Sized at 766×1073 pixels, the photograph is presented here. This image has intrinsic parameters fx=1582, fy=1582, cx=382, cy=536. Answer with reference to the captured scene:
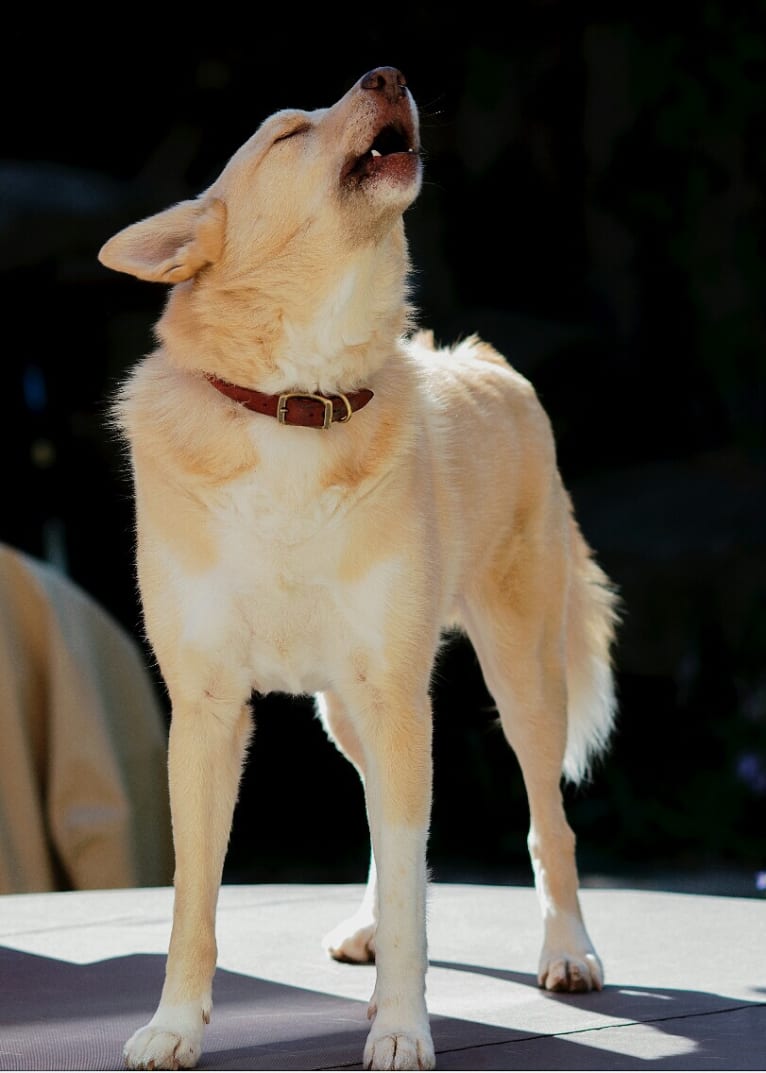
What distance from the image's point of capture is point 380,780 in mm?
2434

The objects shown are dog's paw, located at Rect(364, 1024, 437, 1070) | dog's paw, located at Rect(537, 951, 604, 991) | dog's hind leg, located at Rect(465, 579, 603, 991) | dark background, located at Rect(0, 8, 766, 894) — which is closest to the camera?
dog's paw, located at Rect(364, 1024, 437, 1070)

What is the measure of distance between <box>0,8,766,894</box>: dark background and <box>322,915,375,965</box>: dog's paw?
3913mm

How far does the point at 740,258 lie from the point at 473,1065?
6.32 m

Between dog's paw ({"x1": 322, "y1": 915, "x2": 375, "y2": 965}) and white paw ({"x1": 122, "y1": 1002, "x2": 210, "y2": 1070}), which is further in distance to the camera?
dog's paw ({"x1": 322, "y1": 915, "x2": 375, "y2": 965})

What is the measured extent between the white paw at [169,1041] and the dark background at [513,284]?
4.74m

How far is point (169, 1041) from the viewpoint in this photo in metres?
2.27

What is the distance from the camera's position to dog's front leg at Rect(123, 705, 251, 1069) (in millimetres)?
2357

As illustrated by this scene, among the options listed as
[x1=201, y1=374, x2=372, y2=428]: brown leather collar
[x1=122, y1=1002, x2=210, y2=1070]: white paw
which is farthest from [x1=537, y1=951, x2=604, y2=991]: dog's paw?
[x1=201, y1=374, x2=372, y2=428]: brown leather collar

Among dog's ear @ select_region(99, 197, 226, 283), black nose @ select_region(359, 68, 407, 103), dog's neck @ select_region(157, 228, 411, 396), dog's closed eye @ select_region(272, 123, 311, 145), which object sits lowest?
dog's neck @ select_region(157, 228, 411, 396)

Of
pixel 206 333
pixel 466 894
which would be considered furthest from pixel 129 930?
pixel 206 333

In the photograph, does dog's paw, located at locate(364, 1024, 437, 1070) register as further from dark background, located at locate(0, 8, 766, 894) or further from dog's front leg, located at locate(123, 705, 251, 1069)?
dark background, located at locate(0, 8, 766, 894)

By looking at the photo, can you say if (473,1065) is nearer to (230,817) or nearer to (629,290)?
(230,817)

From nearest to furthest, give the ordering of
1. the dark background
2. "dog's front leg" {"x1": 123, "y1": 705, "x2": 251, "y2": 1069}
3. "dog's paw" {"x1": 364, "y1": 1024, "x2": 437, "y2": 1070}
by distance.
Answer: "dog's paw" {"x1": 364, "y1": 1024, "x2": 437, "y2": 1070}
"dog's front leg" {"x1": 123, "y1": 705, "x2": 251, "y2": 1069}
the dark background

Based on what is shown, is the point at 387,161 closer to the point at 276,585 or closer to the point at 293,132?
the point at 293,132
